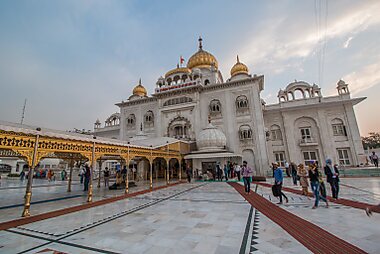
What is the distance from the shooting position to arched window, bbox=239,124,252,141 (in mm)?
17031

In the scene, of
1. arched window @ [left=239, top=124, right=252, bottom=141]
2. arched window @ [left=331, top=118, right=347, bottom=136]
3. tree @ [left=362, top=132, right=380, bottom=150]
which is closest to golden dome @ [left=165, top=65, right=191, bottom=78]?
arched window @ [left=239, top=124, right=252, bottom=141]

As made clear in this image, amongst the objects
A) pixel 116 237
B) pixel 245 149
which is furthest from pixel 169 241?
pixel 245 149

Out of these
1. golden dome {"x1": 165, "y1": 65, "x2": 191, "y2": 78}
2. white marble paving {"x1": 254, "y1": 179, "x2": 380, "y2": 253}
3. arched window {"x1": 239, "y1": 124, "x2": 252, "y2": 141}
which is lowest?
white marble paving {"x1": 254, "y1": 179, "x2": 380, "y2": 253}

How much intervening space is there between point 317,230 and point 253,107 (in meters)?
15.1

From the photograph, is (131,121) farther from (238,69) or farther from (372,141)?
(372,141)

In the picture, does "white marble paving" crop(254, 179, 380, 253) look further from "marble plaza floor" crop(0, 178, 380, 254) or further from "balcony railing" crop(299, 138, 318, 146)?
"balcony railing" crop(299, 138, 318, 146)

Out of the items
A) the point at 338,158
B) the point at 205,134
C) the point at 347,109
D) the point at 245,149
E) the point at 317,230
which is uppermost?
the point at 347,109

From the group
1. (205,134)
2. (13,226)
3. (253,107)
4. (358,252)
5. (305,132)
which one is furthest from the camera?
(305,132)

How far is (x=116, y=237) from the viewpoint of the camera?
124 inches

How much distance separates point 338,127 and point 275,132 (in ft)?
20.0

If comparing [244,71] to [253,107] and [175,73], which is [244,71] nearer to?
[253,107]

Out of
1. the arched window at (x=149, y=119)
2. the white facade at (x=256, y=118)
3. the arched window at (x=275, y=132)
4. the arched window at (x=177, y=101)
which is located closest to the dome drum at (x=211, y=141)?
the white facade at (x=256, y=118)

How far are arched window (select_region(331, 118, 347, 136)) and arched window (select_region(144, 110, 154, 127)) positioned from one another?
797 inches

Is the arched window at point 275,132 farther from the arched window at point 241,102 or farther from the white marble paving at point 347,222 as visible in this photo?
the white marble paving at point 347,222
